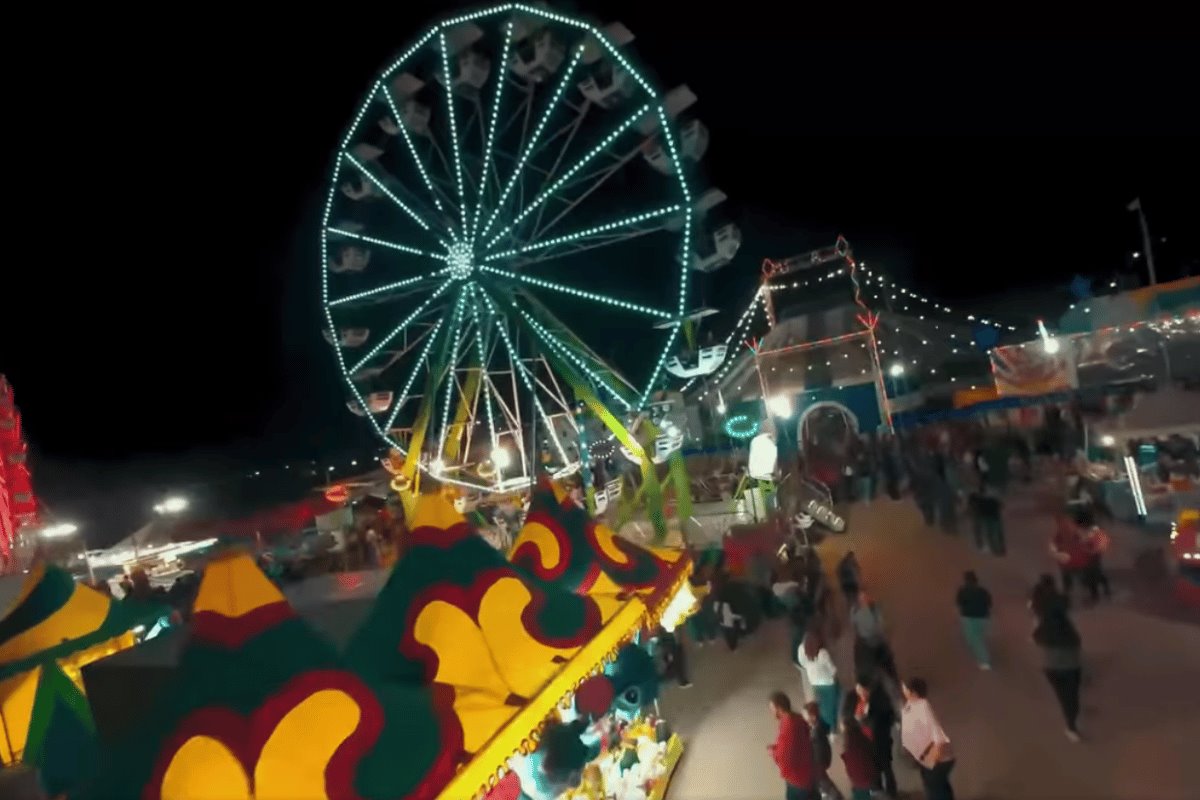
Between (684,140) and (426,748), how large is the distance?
31.3ft

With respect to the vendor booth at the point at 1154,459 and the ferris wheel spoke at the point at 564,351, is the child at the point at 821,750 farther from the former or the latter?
the ferris wheel spoke at the point at 564,351

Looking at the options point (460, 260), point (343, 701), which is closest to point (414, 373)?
point (460, 260)

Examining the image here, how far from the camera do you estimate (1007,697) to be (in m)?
6.30

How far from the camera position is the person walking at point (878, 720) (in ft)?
16.6

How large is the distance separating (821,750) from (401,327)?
1084 centimetres

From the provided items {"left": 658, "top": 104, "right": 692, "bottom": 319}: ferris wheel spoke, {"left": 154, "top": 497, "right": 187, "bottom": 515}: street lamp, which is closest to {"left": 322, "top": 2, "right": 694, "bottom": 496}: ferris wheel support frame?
{"left": 658, "top": 104, "right": 692, "bottom": 319}: ferris wheel spoke

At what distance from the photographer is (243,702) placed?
3.17 metres

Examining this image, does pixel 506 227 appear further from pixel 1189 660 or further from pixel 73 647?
pixel 1189 660

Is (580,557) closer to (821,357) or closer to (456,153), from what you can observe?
(456,153)

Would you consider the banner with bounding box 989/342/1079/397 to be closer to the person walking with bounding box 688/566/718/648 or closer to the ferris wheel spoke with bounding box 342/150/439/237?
the person walking with bounding box 688/566/718/648

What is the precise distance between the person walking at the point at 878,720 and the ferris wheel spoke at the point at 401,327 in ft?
32.1

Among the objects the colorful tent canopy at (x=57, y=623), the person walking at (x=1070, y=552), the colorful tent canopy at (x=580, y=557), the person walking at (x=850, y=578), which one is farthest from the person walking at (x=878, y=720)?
the colorful tent canopy at (x=57, y=623)

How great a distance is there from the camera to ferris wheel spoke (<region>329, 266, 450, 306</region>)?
45.0 ft

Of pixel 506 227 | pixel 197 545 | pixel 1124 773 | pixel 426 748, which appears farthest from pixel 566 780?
pixel 197 545
